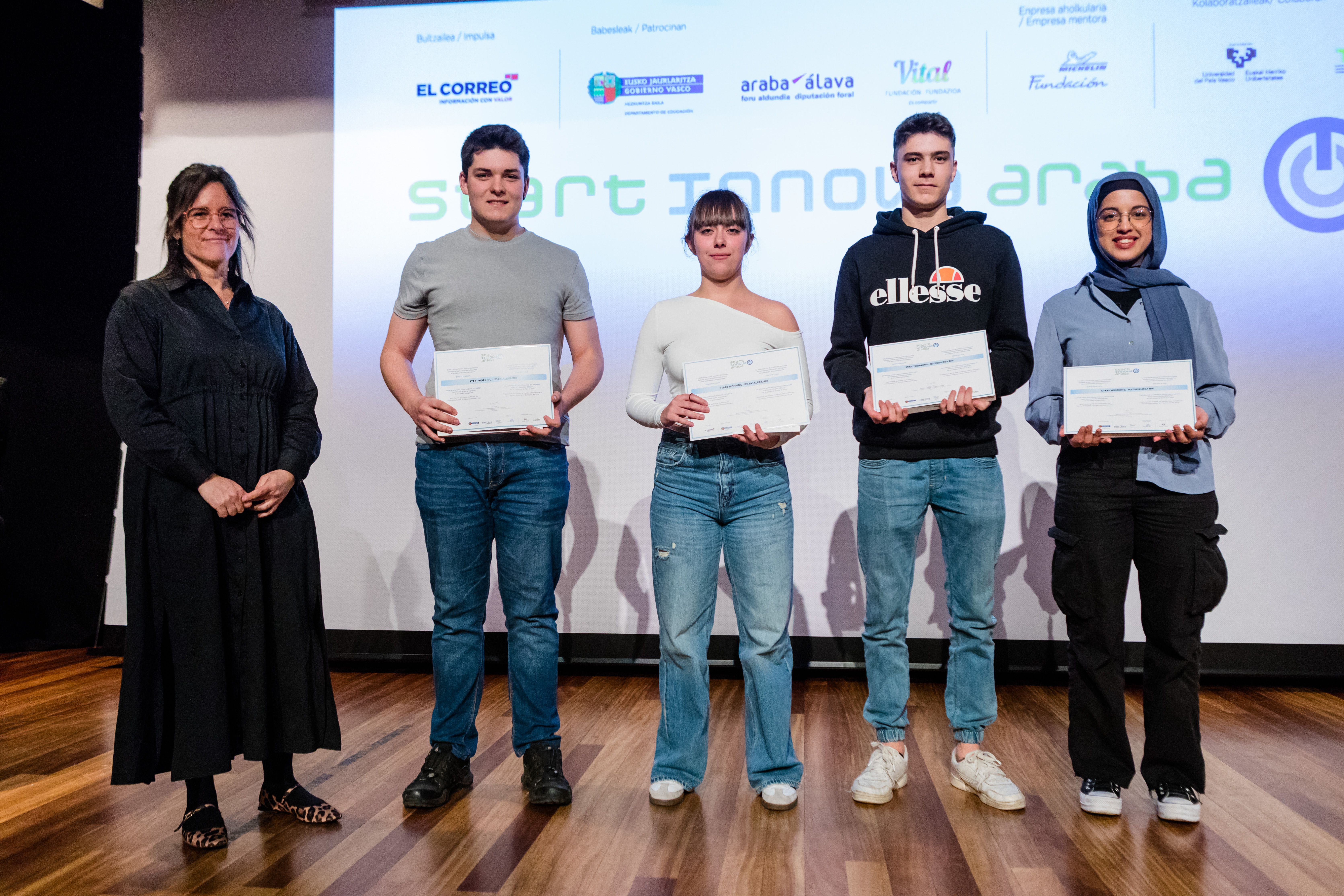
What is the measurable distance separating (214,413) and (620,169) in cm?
216

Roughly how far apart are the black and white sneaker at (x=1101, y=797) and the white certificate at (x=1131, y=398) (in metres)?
0.83

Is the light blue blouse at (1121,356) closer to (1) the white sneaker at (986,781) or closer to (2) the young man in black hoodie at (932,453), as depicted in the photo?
(2) the young man in black hoodie at (932,453)

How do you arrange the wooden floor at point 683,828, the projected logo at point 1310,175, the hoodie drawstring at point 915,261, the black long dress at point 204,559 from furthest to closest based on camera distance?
1. the projected logo at point 1310,175
2. the hoodie drawstring at point 915,261
3. the black long dress at point 204,559
4. the wooden floor at point 683,828

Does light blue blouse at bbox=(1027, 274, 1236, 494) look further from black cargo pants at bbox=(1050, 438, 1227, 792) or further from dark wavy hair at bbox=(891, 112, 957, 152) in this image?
dark wavy hair at bbox=(891, 112, 957, 152)

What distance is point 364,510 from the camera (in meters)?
4.05

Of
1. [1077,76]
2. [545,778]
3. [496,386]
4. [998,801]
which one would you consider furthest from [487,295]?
[1077,76]

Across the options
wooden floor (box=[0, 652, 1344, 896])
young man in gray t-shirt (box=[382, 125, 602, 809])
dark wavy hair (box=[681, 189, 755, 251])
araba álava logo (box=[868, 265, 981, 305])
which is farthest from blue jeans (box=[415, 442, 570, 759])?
araba álava logo (box=[868, 265, 981, 305])

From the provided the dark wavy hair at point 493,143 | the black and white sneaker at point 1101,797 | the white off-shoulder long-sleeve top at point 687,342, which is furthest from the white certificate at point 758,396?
the black and white sneaker at point 1101,797

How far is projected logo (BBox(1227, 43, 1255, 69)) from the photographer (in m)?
3.56

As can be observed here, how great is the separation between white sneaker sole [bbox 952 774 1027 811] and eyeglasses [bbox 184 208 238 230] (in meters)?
2.28

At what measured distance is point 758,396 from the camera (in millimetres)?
2145

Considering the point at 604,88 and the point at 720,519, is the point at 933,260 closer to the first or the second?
the point at 720,519

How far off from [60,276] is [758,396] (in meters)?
3.91

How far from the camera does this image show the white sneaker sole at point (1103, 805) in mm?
2199
